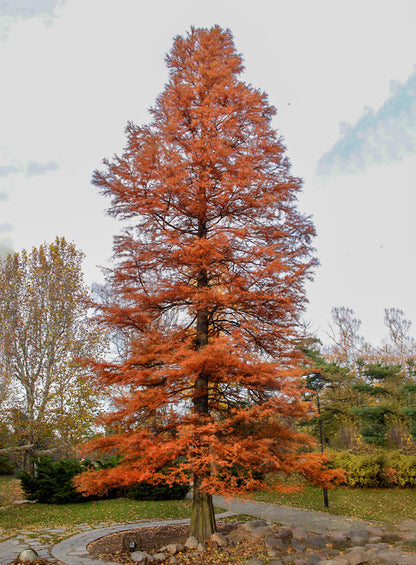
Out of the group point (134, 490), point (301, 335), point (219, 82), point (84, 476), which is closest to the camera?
point (84, 476)

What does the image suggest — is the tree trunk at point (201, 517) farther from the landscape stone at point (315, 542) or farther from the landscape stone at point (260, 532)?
the landscape stone at point (315, 542)

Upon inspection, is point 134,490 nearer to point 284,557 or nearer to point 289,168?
point 284,557

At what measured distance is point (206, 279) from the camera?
761 cm

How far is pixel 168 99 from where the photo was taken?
7840 millimetres

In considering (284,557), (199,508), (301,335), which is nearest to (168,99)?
(301,335)

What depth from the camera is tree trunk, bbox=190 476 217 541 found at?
678 cm

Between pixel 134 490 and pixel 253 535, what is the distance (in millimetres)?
7387

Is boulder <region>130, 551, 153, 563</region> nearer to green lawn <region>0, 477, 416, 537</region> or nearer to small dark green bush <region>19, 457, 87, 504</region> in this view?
green lawn <region>0, 477, 416, 537</region>

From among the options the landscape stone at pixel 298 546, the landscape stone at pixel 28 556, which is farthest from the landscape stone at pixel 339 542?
the landscape stone at pixel 28 556

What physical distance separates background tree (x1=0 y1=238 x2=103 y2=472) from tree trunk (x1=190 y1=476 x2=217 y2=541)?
742cm

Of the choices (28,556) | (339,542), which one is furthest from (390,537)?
(28,556)

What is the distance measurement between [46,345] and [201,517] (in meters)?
9.96

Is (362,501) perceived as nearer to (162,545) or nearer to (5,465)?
(162,545)

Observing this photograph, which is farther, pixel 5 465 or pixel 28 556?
pixel 5 465
